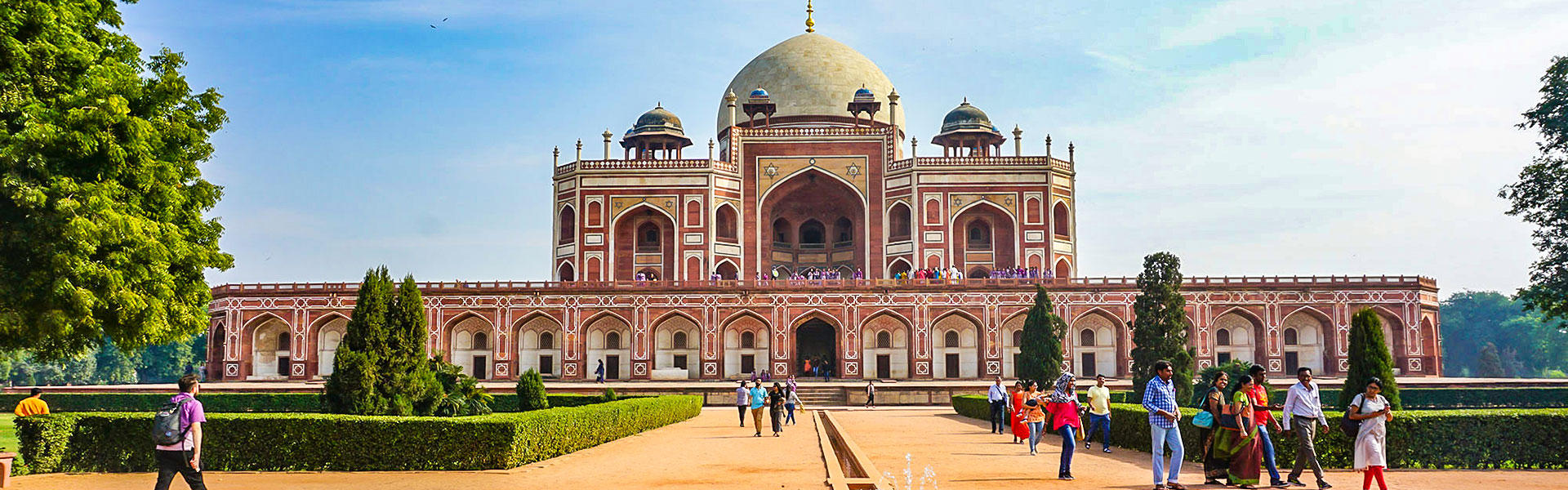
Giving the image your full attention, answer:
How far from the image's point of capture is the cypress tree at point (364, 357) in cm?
1564

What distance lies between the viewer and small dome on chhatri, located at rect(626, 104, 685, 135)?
43531 millimetres

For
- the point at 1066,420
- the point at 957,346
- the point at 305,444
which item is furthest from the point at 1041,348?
the point at 305,444

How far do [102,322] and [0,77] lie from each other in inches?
112

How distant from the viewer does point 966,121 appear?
4350 centimetres

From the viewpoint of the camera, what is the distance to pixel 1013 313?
36438 millimetres

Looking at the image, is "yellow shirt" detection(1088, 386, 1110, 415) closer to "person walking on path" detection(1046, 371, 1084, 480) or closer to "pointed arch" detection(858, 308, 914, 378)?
"person walking on path" detection(1046, 371, 1084, 480)

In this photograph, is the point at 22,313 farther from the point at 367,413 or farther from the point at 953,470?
the point at 953,470

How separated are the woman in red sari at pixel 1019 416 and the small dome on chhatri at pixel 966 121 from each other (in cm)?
2819

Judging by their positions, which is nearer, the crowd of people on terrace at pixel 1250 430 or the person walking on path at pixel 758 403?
the crowd of people on terrace at pixel 1250 430

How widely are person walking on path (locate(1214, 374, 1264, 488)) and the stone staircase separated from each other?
19.9m

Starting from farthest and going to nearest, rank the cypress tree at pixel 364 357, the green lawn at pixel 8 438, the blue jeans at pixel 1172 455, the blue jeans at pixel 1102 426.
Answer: the green lawn at pixel 8 438 < the cypress tree at pixel 364 357 < the blue jeans at pixel 1102 426 < the blue jeans at pixel 1172 455

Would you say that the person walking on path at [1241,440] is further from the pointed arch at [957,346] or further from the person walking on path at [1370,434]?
the pointed arch at [957,346]

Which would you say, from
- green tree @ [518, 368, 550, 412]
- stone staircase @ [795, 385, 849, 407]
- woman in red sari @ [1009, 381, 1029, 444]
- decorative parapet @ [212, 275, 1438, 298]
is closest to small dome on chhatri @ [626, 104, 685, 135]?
decorative parapet @ [212, 275, 1438, 298]

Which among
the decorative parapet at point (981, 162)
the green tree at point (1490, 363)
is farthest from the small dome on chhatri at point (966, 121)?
the green tree at point (1490, 363)
